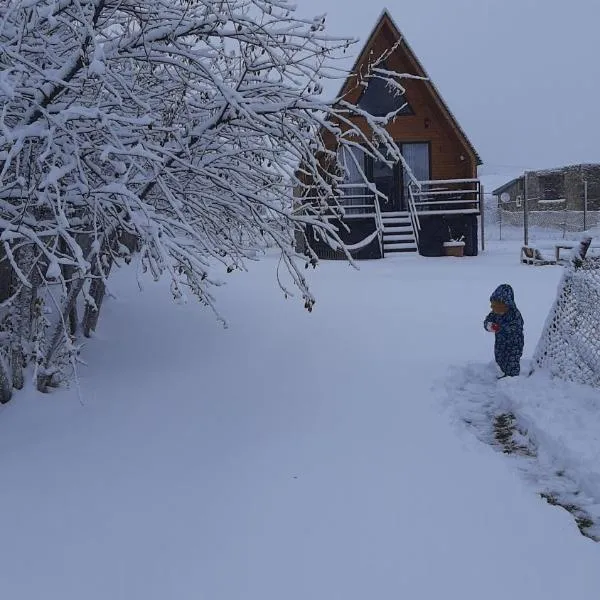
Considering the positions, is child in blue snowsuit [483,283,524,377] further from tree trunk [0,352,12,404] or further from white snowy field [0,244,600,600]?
tree trunk [0,352,12,404]

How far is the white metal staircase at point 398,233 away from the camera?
19.0m

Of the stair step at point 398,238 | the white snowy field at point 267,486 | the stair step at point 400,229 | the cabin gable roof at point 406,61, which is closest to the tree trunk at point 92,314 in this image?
the white snowy field at point 267,486

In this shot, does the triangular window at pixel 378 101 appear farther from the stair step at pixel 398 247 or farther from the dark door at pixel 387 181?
the stair step at pixel 398 247

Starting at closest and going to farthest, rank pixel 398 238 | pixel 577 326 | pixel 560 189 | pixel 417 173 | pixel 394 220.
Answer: pixel 577 326 < pixel 398 238 < pixel 394 220 < pixel 417 173 < pixel 560 189

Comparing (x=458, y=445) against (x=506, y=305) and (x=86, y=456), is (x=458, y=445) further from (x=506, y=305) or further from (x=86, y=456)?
(x=86, y=456)

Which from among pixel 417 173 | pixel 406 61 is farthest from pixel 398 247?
pixel 406 61

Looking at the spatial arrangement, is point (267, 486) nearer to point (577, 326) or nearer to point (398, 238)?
point (577, 326)

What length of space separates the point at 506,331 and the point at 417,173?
1582 cm

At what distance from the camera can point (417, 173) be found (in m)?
20.9

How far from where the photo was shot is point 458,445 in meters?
4.46

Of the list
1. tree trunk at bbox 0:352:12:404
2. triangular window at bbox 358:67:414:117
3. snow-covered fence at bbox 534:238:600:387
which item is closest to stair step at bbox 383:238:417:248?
triangular window at bbox 358:67:414:117

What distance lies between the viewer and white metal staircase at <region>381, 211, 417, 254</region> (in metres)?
19.0

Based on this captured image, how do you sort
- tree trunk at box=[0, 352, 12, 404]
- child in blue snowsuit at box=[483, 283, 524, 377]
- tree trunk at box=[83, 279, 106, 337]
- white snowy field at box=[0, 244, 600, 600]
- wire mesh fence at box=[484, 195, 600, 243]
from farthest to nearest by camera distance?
wire mesh fence at box=[484, 195, 600, 243]
tree trunk at box=[83, 279, 106, 337]
child in blue snowsuit at box=[483, 283, 524, 377]
tree trunk at box=[0, 352, 12, 404]
white snowy field at box=[0, 244, 600, 600]

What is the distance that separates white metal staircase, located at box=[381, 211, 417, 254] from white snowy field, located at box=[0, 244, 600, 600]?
39.1 ft
